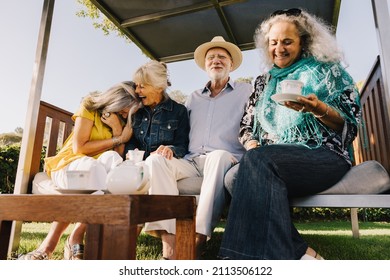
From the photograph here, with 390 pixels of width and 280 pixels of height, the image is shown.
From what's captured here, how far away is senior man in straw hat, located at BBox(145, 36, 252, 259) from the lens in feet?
6.32

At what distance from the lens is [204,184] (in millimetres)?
2016

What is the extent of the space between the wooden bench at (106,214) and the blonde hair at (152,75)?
1.56 m

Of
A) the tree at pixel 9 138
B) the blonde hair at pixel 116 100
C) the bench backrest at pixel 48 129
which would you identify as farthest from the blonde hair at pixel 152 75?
the tree at pixel 9 138

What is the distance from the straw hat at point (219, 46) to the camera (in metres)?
3.01

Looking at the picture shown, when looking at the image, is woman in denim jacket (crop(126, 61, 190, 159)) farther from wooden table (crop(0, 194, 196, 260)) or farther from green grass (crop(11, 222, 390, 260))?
wooden table (crop(0, 194, 196, 260))

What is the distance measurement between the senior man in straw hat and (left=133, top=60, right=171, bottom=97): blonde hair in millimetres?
308

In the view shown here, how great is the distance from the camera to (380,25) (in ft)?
6.23

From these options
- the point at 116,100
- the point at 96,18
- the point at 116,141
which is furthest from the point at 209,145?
the point at 96,18

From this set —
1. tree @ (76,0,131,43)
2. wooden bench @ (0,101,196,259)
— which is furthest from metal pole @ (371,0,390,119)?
tree @ (76,0,131,43)

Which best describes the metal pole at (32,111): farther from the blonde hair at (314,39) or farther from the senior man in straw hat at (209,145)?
the blonde hair at (314,39)

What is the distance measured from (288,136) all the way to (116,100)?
1.50 metres

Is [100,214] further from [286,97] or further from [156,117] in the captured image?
[156,117]
